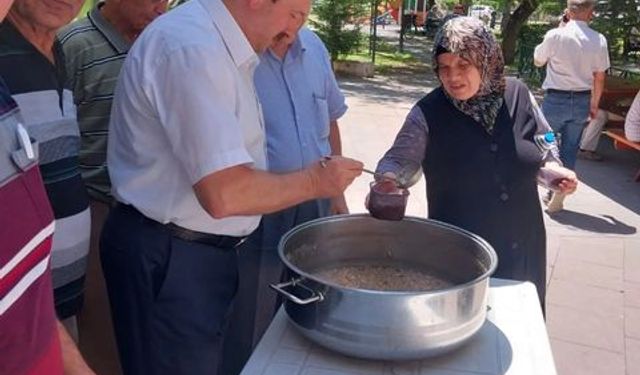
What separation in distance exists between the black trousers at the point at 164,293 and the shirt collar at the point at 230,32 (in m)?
0.51

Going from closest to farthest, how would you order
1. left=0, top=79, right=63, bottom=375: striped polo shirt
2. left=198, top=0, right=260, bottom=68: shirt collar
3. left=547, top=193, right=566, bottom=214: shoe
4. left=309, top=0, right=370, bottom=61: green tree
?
left=0, top=79, right=63, bottom=375: striped polo shirt
left=198, top=0, right=260, bottom=68: shirt collar
left=547, top=193, right=566, bottom=214: shoe
left=309, top=0, right=370, bottom=61: green tree

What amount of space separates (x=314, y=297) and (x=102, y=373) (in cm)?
161

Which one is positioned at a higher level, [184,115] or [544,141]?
[184,115]

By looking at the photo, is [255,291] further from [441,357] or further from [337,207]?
[441,357]

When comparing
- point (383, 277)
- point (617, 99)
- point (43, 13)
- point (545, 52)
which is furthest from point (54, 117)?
point (617, 99)

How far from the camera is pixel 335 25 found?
12.9 m

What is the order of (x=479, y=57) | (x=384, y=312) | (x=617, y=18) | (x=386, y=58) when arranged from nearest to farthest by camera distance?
(x=384, y=312) → (x=479, y=57) → (x=617, y=18) → (x=386, y=58)

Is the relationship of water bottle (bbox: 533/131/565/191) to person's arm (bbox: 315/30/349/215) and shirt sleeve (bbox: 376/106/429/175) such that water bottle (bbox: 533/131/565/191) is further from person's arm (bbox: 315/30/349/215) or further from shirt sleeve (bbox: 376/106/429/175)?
person's arm (bbox: 315/30/349/215)

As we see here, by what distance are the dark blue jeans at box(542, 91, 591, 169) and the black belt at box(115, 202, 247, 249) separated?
4339 millimetres

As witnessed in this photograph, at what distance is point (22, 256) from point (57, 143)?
894 millimetres

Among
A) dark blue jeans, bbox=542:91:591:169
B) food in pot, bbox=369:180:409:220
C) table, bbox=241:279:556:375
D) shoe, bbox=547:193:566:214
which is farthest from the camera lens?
dark blue jeans, bbox=542:91:591:169

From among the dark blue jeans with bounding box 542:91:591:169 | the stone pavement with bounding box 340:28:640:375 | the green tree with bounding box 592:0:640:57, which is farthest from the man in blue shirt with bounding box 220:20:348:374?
the green tree with bounding box 592:0:640:57

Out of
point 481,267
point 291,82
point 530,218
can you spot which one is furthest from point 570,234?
point 481,267

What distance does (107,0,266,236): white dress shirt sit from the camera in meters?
1.51
